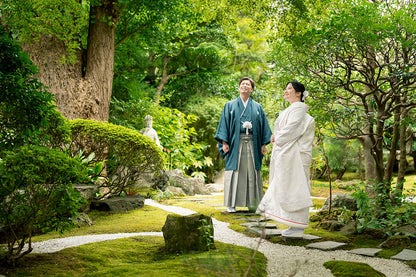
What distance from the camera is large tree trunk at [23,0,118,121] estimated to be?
21.5 ft

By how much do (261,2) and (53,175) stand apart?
185 inches

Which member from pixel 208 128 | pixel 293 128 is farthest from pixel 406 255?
pixel 208 128

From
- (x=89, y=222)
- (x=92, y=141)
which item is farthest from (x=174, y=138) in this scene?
(x=89, y=222)

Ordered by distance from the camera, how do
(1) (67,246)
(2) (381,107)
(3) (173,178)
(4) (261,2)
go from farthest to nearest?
(3) (173,178)
(4) (261,2)
(2) (381,107)
(1) (67,246)

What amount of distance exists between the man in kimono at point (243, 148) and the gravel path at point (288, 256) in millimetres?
1704

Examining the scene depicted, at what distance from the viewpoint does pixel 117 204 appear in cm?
567

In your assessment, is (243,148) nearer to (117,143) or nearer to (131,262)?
(117,143)

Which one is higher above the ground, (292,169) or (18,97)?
(18,97)

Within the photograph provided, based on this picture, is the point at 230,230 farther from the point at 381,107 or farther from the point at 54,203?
the point at 381,107

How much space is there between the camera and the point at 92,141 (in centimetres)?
530

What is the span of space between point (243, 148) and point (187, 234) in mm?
3165

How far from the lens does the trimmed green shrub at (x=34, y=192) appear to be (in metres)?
2.39

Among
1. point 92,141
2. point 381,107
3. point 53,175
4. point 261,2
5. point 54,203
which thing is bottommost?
point 54,203

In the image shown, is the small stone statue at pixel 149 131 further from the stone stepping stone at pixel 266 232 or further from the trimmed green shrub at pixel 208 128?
the stone stepping stone at pixel 266 232
